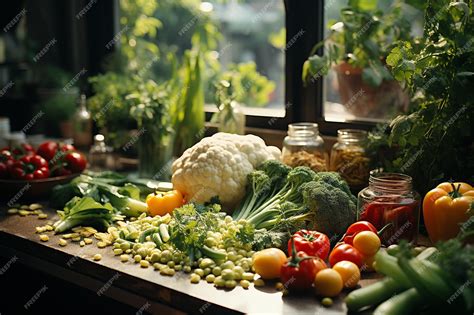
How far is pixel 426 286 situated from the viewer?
109 cm

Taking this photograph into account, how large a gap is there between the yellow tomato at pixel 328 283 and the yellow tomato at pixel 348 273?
0.03 metres

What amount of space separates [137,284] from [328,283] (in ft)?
1.51

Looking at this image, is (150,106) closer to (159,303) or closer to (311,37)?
(311,37)

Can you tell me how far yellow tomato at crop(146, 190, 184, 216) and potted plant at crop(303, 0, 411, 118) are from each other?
1.92ft

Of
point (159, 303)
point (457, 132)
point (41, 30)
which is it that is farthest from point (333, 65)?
point (41, 30)

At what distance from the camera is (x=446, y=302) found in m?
1.09

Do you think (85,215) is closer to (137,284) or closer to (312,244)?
(137,284)

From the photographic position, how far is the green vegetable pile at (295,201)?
1.51m

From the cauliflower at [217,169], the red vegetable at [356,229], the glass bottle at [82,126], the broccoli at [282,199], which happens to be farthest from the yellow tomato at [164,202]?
the glass bottle at [82,126]

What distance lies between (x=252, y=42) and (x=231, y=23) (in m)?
0.15

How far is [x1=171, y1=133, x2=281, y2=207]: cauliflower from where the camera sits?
68.2 inches

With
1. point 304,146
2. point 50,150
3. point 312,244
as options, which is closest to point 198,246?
point 312,244

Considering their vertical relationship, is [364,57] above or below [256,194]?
above

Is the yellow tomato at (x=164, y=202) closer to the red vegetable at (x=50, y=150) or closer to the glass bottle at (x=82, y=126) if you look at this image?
the red vegetable at (x=50, y=150)
